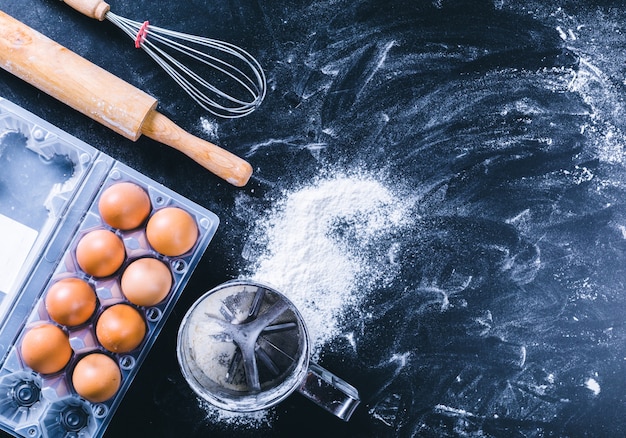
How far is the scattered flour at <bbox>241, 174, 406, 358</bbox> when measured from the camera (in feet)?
4.66

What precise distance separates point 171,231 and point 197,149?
0.70 feet

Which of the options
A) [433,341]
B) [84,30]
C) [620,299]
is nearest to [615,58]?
[620,299]

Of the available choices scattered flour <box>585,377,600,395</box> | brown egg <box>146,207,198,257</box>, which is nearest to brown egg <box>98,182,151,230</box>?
brown egg <box>146,207,198,257</box>

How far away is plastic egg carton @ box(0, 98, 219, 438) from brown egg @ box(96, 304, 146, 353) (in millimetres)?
35

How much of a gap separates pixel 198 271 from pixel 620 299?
1024 mm

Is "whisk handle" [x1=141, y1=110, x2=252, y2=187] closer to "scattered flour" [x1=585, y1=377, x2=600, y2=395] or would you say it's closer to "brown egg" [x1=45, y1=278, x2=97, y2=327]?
"brown egg" [x1=45, y1=278, x2=97, y2=327]

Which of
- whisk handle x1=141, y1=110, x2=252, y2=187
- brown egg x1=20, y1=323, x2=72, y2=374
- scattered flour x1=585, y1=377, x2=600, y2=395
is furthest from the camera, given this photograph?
scattered flour x1=585, y1=377, x2=600, y2=395

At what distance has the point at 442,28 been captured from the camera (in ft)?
4.76

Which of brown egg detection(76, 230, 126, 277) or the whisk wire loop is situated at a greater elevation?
the whisk wire loop

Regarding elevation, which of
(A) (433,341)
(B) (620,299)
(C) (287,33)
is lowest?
(A) (433,341)

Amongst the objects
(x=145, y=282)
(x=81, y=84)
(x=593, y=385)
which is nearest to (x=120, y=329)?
A: (x=145, y=282)

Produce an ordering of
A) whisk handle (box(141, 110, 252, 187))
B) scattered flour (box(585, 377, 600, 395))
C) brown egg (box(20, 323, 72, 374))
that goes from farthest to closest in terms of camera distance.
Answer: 1. scattered flour (box(585, 377, 600, 395))
2. whisk handle (box(141, 110, 252, 187))
3. brown egg (box(20, 323, 72, 374))

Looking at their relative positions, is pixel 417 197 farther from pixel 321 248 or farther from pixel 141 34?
pixel 141 34

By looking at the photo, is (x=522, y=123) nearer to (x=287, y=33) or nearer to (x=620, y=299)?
(x=620, y=299)
